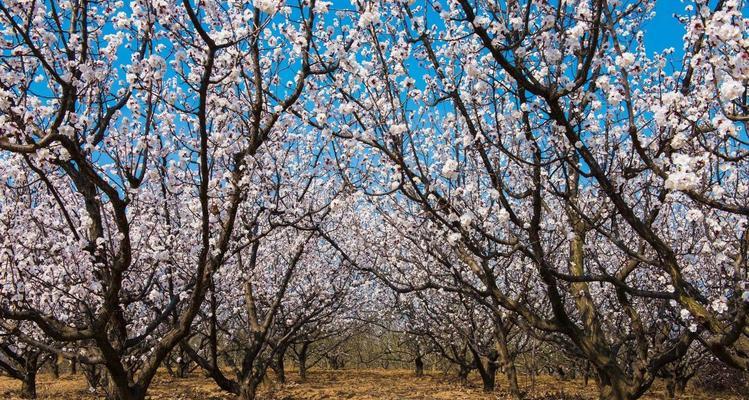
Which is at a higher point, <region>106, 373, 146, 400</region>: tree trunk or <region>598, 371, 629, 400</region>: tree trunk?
<region>106, 373, 146, 400</region>: tree trunk

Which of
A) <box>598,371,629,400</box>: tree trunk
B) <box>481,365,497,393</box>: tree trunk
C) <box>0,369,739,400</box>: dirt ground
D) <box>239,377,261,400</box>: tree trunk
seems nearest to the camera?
<box>598,371,629,400</box>: tree trunk

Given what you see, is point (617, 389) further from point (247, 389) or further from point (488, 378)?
point (488, 378)

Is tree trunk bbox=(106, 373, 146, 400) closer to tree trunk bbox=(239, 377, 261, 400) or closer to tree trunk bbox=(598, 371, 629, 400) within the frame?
tree trunk bbox=(239, 377, 261, 400)

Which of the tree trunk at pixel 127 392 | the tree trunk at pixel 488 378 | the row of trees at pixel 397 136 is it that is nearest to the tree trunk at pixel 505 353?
the row of trees at pixel 397 136

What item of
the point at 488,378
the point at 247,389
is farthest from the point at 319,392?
the point at 247,389

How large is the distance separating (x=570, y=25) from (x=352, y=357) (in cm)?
3777

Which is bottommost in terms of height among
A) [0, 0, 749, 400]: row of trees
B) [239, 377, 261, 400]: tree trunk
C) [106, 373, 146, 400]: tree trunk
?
[239, 377, 261, 400]: tree trunk

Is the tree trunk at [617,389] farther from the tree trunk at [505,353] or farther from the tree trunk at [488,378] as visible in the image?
the tree trunk at [488,378]

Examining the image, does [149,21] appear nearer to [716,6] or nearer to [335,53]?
[335,53]

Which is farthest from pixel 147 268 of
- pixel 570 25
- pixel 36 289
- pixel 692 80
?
pixel 692 80

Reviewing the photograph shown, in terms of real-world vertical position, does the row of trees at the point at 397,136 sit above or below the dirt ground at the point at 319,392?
above

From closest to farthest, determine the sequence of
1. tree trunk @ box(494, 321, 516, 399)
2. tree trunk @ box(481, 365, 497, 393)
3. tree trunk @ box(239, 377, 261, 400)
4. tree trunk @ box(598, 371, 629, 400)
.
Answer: tree trunk @ box(598, 371, 629, 400) < tree trunk @ box(239, 377, 261, 400) < tree trunk @ box(494, 321, 516, 399) < tree trunk @ box(481, 365, 497, 393)

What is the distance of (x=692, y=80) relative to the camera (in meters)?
5.93

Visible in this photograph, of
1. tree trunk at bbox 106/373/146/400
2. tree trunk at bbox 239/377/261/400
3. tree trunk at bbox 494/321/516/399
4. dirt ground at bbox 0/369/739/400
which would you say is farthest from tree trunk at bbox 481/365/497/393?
tree trunk at bbox 106/373/146/400
